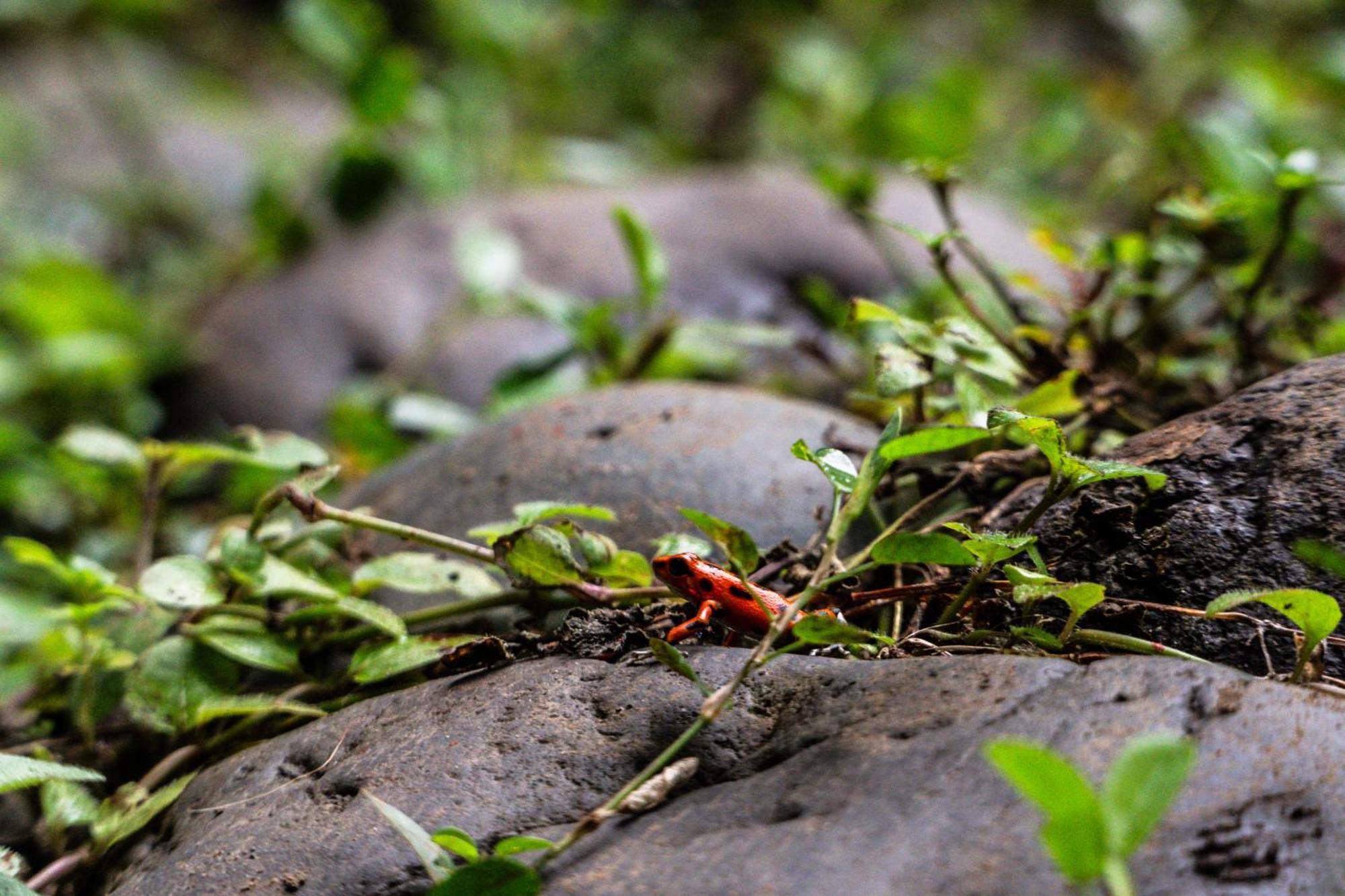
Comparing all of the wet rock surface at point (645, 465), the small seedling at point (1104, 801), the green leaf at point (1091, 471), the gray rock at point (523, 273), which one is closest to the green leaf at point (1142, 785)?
the small seedling at point (1104, 801)

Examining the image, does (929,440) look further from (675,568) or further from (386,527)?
(386,527)

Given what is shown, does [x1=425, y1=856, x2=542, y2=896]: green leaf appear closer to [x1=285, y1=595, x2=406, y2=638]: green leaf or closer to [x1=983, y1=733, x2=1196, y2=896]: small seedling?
[x1=983, y1=733, x2=1196, y2=896]: small seedling

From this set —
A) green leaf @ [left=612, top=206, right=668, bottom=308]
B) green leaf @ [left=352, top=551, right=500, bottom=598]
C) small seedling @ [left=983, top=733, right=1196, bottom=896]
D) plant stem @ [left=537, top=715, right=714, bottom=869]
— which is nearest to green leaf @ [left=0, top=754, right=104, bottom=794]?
green leaf @ [left=352, top=551, right=500, bottom=598]

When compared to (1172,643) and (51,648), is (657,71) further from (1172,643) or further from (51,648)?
(1172,643)

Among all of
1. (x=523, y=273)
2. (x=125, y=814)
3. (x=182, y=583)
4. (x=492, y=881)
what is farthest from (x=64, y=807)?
(x=523, y=273)

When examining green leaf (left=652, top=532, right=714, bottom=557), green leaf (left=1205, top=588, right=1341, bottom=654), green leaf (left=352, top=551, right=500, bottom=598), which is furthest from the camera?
green leaf (left=352, top=551, right=500, bottom=598)

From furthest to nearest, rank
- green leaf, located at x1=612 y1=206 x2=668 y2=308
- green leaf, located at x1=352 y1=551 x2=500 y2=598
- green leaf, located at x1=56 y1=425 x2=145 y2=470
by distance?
green leaf, located at x1=612 y1=206 x2=668 y2=308 → green leaf, located at x1=56 y1=425 x2=145 y2=470 → green leaf, located at x1=352 y1=551 x2=500 y2=598

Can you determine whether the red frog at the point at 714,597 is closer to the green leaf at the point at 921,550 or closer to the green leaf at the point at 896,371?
the green leaf at the point at 921,550
